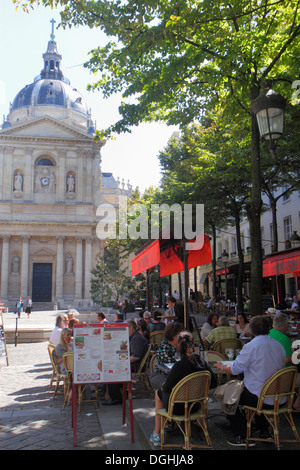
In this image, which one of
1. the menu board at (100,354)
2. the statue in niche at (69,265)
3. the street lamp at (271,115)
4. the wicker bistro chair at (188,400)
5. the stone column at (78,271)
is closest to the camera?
the wicker bistro chair at (188,400)

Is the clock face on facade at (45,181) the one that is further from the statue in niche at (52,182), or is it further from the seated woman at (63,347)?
the seated woman at (63,347)

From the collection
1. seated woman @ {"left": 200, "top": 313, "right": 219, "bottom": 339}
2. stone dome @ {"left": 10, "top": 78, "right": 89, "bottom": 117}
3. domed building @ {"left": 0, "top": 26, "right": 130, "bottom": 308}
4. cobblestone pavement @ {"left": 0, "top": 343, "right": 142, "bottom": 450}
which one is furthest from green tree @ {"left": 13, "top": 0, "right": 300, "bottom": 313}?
stone dome @ {"left": 10, "top": 78, "right": 89, "bottom": 117}

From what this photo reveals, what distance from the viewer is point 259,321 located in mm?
4641

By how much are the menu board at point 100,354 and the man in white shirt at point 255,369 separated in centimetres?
137

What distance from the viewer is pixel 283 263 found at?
12.6 meters

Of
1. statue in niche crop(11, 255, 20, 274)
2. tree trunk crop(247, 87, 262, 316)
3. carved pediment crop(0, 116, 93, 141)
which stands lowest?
tree trunk crop(247, 87, 262, 316)

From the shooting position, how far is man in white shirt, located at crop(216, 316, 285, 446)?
4469mm

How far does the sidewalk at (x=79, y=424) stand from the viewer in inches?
192

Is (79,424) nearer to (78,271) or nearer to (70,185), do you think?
(78,271)

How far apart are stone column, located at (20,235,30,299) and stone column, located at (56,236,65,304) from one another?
3072mm

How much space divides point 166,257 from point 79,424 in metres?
6.75

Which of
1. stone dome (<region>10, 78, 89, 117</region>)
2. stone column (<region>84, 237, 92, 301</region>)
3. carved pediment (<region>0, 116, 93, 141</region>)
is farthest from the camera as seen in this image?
stone dome (<region>10, 78, 89, 117</region>)

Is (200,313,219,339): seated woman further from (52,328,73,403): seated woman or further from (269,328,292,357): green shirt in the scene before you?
(269,328,292,357): green shirt

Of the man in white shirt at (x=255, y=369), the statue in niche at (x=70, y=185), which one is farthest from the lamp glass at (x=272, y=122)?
the statue in niche at (x=70, y=185)
